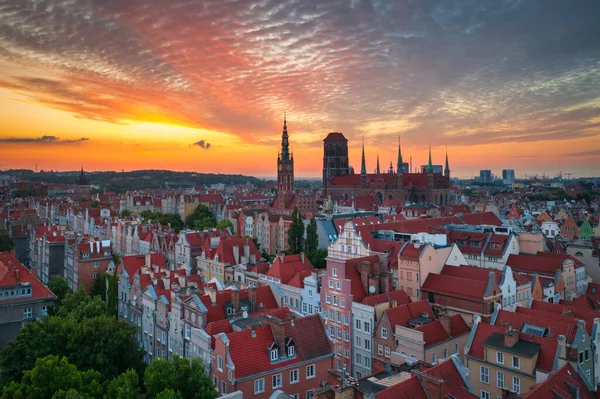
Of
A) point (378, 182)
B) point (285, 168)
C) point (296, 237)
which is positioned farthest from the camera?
point (378, 182)

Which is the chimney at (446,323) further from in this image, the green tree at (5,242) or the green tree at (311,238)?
the green tree at (5,242)

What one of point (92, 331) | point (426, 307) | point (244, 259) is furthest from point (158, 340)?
point (426, 307)

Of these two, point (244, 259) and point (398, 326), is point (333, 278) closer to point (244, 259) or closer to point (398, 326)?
point (398, 326)

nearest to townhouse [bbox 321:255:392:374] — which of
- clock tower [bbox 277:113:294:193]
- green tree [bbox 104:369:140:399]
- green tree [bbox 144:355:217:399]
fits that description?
green tree [bbox 144:355:217:399]

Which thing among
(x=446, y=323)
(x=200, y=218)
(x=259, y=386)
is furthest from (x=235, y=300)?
(x=200, y=218)

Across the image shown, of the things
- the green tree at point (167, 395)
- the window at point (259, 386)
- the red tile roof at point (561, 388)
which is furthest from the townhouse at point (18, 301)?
the red tile roof at point (561, 388)

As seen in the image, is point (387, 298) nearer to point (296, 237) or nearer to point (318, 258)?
point (318, 258)
